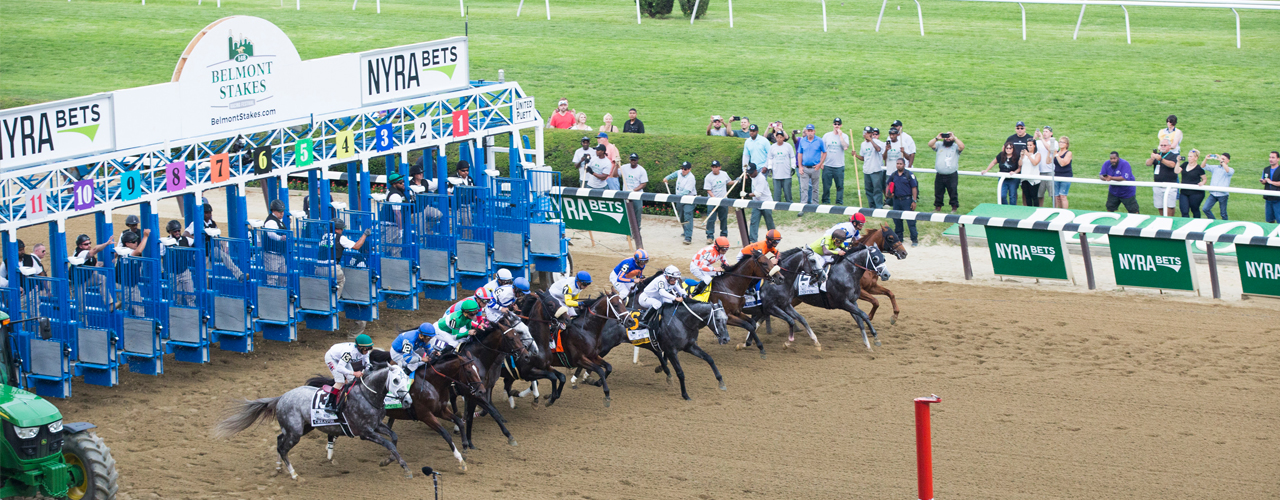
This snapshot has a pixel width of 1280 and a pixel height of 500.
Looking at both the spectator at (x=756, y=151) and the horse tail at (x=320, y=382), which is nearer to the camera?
the horse tail at (x=320, y=382)

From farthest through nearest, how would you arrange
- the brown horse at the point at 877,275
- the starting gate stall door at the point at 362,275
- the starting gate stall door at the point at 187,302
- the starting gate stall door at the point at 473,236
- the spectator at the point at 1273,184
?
the spectator at the point at 1273,184 → the starting gate stall door at the point at 473,236 → the brown horse at the point at 877,275 → the starting gate stall door at the point at 362,275 → the starting gate stall door at the point at 187,302

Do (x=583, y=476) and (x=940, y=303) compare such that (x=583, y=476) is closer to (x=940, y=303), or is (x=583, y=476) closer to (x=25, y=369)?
(x=25, y=369)

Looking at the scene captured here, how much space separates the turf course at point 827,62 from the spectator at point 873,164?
1.15m

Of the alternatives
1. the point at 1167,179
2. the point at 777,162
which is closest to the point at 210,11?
the point at 777,162

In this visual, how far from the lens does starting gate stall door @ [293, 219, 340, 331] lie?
14.3 m

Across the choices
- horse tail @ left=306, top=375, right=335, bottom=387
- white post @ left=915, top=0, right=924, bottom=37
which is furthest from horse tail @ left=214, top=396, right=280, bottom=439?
white post @ left=915, top=0, right=924, bottom=37

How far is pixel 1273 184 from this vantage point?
1856 cm

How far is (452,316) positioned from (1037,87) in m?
19.1

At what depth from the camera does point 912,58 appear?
3030 cm

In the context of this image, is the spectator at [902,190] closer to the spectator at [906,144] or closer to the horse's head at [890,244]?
the spectator at [906,144]

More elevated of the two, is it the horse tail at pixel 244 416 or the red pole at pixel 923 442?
the red pole at pixel 923 442

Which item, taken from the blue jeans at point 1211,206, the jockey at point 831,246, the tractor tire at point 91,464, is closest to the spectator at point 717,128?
the jockey at point 831,246

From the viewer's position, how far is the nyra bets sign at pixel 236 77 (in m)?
13.5

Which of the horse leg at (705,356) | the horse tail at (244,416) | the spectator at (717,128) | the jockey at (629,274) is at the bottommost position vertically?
the horse leg at (705,356)
